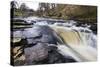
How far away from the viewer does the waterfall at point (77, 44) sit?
235 cm

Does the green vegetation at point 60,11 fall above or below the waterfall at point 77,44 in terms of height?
above

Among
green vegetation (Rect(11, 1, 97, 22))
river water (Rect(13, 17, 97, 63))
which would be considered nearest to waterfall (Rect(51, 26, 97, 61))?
river water (Rect(13, 17, 97, 63))

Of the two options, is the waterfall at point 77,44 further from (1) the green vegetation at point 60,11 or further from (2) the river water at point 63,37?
(1) the green vegetation at point 60,11

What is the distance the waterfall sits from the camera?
235cm

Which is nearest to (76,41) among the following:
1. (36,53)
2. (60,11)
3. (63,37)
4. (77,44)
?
(77,44)

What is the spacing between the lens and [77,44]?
2416 mm

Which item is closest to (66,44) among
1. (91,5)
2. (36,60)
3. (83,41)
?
(83,41)

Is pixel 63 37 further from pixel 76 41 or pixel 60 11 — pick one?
pixel 60 11

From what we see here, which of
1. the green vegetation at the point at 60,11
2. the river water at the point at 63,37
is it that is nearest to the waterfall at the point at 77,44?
the river water at the point at 63,37

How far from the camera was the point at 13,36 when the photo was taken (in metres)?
2.14
